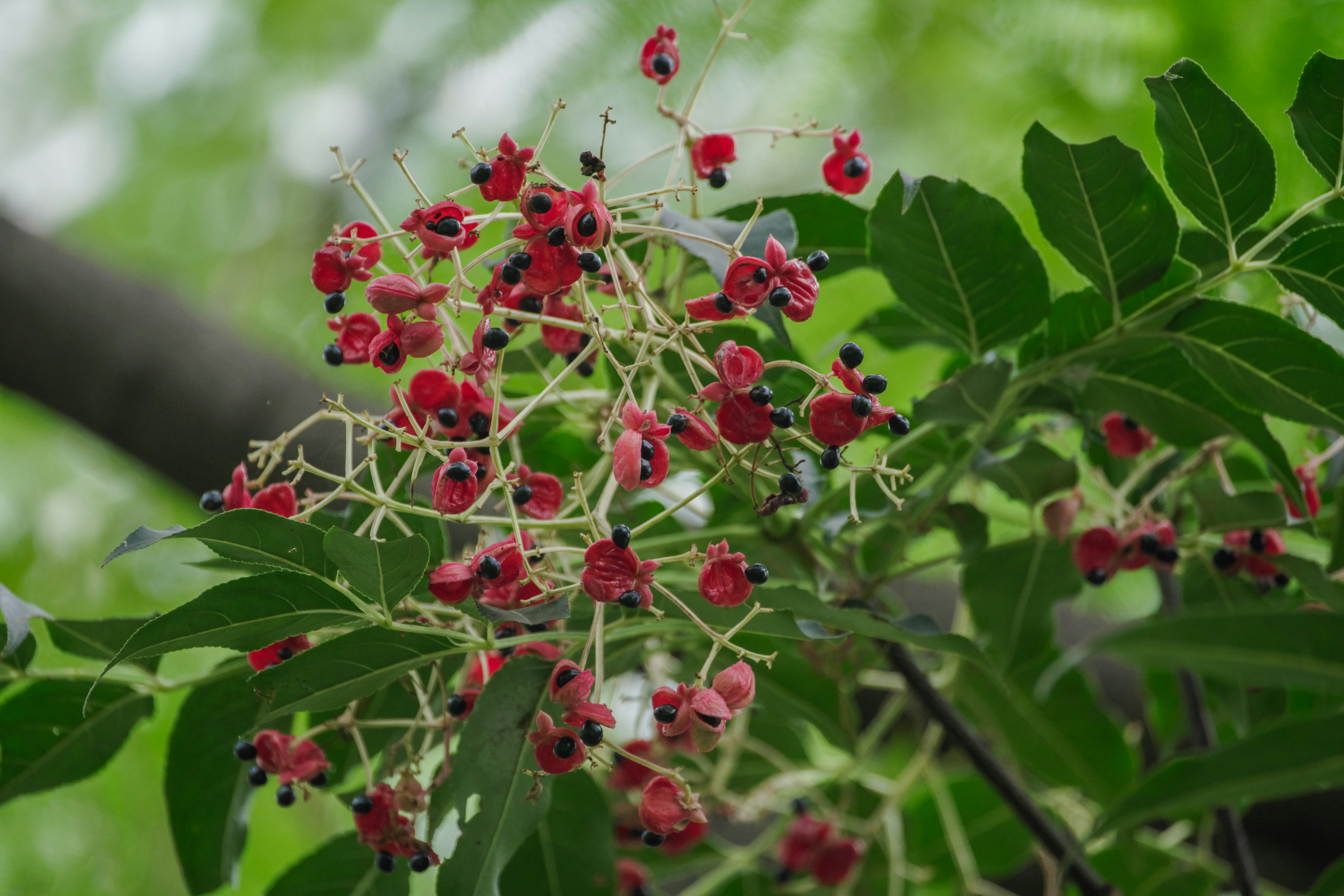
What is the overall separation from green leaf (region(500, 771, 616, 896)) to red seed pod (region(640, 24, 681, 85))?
417 millimetres

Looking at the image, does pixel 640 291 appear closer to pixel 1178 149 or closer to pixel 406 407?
pixel 406 407

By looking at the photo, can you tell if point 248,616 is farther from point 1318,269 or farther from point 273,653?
point 1318,269

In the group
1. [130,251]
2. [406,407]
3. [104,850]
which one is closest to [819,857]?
[406,407]

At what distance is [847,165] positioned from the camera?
58 centimetres

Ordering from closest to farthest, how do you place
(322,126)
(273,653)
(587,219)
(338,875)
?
(587,219) < (273,653) < (338,875) < (322,126)

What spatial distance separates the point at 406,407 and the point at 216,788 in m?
0.34

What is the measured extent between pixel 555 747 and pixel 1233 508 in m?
0.45

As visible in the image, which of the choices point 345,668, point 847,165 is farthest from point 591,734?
point 847,165

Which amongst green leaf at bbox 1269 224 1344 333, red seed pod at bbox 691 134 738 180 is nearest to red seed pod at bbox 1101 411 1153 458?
green leaf at bbox 1269 224 1344 333

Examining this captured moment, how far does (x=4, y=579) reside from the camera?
1402 mm

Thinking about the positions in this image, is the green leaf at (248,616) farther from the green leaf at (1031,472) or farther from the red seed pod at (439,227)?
the green leaf at (1031,472)

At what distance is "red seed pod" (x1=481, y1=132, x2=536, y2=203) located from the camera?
0.45 m

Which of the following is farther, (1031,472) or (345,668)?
(1031,472)

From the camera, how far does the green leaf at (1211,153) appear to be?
0.50 metres
